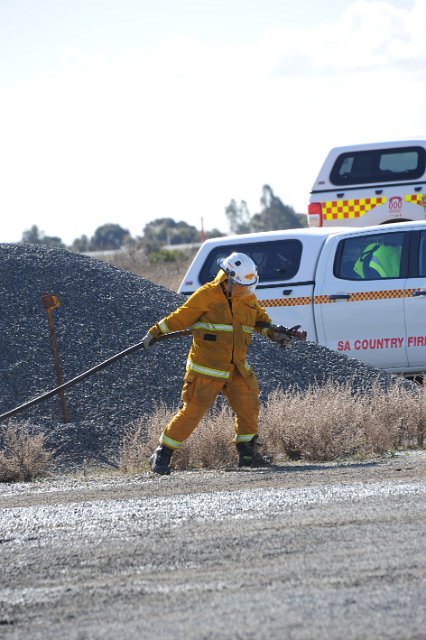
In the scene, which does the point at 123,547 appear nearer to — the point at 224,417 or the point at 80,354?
the point at 224,417

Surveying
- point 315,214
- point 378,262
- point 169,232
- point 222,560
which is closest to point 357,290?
point 378,262

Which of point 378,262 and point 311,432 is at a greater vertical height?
point 378,262

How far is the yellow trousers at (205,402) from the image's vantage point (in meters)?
9.63

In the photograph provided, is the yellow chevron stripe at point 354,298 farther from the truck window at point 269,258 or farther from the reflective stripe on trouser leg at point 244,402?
the reflective stripe on trouser leg at point 244,402

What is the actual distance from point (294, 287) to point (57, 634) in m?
8.44

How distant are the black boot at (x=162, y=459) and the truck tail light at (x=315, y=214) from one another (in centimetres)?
893

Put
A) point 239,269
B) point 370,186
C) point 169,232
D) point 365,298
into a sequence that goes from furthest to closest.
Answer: point 169,232 < point 370,186 < point 365,298 < point 239,269

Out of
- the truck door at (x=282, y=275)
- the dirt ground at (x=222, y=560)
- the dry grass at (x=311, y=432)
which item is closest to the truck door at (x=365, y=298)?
the truck door at (x=282, y=275)

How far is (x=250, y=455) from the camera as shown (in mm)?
10000

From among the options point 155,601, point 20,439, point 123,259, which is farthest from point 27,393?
point 123,259

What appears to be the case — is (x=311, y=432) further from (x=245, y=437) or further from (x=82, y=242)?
(x=82, y=242)

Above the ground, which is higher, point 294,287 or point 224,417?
point 294,287

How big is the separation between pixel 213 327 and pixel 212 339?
10cm

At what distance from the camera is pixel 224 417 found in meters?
10.8
